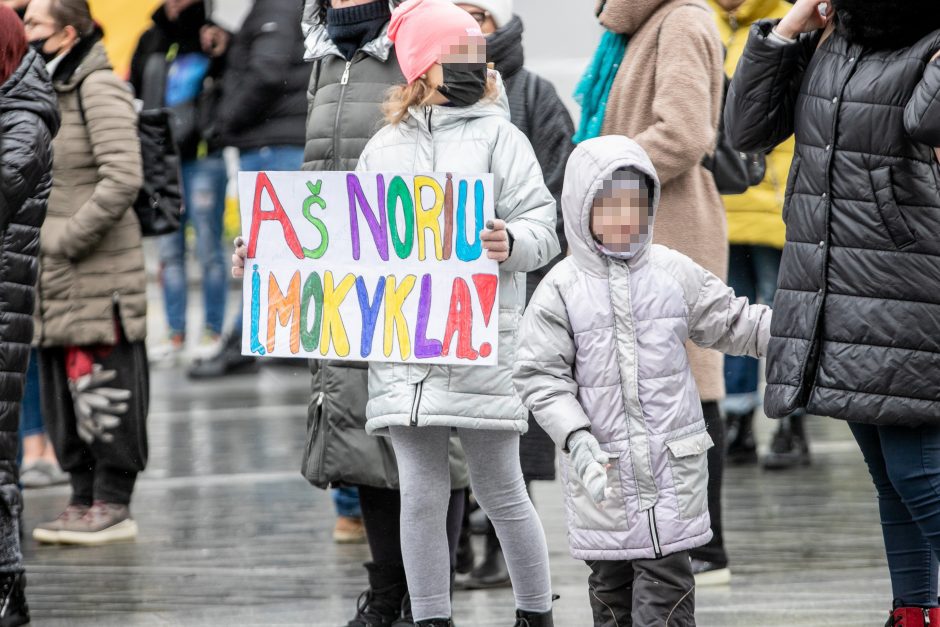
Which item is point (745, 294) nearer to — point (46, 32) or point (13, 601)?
point (46, 32)

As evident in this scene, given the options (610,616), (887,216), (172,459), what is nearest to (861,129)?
(887,216)

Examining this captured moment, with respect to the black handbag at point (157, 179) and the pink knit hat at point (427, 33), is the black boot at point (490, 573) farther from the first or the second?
the black handbag at point (157, 179)

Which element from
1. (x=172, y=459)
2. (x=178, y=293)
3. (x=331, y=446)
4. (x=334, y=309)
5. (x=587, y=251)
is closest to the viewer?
(x=587, y=251)

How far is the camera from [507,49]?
573 cm

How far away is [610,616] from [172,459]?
16.2ft

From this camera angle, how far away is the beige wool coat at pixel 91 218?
6.66 metres

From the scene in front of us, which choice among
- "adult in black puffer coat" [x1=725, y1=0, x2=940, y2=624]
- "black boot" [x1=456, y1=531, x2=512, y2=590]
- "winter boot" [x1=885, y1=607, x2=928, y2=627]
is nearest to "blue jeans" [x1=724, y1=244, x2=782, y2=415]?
"black boot" [x1=456, y1=531, x2=512, y2=590]

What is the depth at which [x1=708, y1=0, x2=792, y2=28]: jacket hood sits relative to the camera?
24.4ft

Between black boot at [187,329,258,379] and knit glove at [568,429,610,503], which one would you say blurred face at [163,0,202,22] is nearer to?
black boot at [187,329,258,379]

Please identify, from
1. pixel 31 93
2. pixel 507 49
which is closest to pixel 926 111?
pixel 507 49

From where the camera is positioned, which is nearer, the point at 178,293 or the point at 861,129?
the point at 861,129

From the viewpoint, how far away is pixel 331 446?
17.0 ft

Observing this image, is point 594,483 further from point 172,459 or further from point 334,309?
point 172,459

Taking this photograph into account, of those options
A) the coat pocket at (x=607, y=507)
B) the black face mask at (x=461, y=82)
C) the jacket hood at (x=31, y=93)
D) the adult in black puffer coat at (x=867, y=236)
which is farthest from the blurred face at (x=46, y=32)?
the coat pocket at (x=607, y=507)
